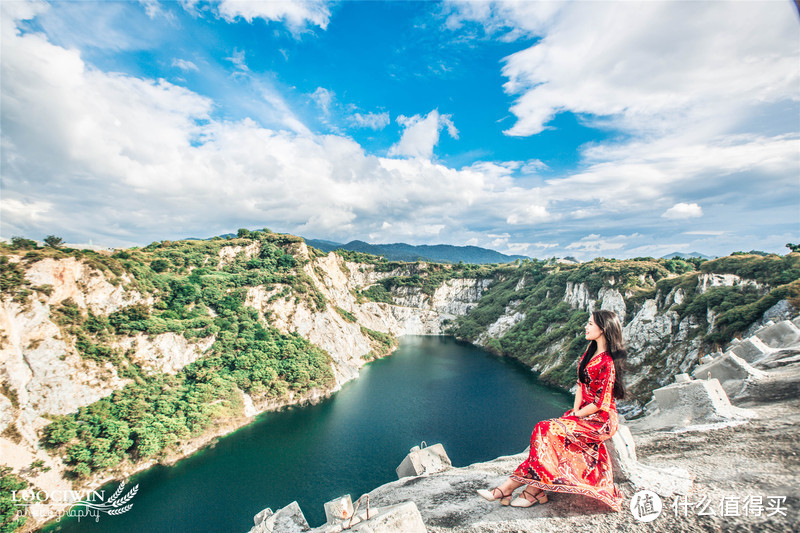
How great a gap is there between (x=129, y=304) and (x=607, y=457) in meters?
34.9

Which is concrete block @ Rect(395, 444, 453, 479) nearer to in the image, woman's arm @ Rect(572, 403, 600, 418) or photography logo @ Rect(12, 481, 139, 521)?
woman's arm @ Rect(572, 403, 600, 418)

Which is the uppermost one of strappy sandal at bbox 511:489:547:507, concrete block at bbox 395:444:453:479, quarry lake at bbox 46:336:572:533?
strappy sandal at bbox 511:489:547:507

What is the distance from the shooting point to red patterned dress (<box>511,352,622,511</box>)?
4.25m

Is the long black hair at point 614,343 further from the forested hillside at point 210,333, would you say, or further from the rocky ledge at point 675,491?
the forested hillside at point 210,333

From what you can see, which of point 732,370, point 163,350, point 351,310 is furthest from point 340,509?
point 351,310

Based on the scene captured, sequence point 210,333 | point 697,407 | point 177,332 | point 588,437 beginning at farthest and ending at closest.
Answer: point 210,333 → point 177,332 → point 697,407 → point 588,437

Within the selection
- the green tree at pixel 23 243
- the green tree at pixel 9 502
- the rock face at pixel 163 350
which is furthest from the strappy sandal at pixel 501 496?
the green tree at pixel 23 243

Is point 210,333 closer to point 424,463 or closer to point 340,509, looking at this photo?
point 424,463

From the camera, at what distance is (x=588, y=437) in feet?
14.4

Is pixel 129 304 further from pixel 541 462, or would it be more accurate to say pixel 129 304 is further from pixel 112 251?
pixel 541 462

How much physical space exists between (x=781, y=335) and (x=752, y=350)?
278 centimetres

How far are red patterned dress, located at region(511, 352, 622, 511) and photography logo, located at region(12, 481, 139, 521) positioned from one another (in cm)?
2490

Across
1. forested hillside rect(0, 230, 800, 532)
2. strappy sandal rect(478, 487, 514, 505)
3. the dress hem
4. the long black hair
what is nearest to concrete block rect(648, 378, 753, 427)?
the long black hair

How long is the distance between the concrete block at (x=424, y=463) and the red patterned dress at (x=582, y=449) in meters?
4.17
